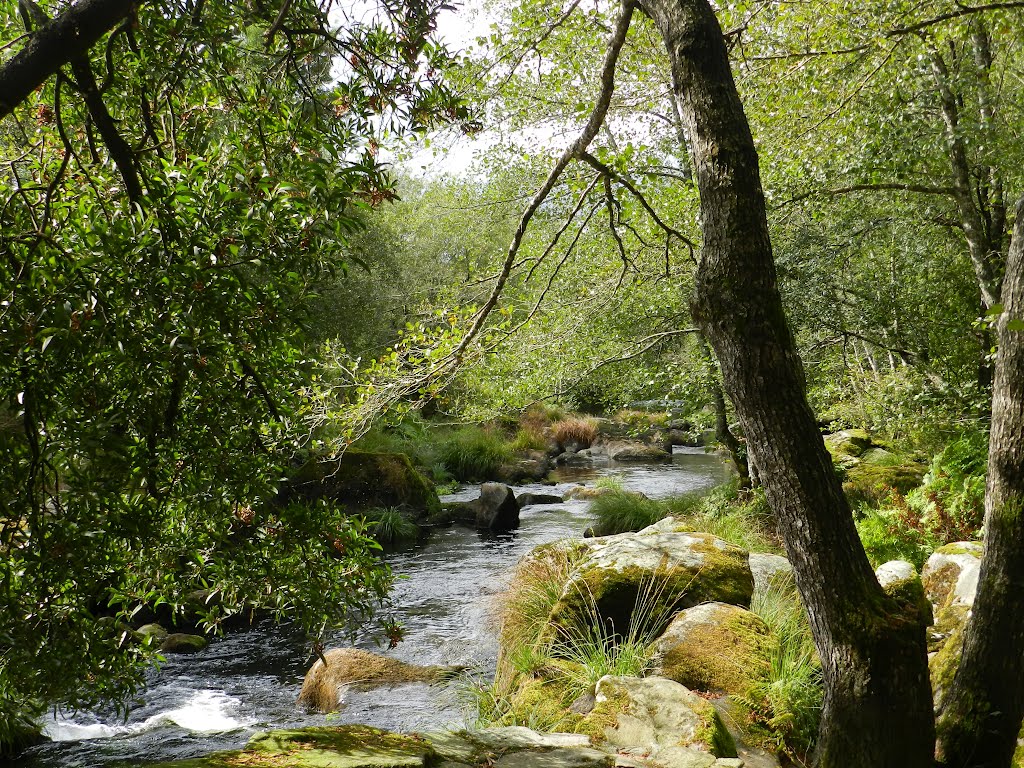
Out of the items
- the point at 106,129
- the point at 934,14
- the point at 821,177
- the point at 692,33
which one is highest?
the point at 934,14

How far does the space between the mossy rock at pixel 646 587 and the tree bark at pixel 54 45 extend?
546cm

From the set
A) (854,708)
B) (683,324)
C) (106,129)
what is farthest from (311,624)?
(683,324)

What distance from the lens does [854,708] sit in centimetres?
328

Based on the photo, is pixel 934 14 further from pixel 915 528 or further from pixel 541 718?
pixel 541 718

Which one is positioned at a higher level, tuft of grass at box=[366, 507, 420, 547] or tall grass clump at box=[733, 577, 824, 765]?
tuft of grass at box=[366, 507, 420, 547]

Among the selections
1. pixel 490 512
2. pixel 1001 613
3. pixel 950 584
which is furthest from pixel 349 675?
pixel 490 512

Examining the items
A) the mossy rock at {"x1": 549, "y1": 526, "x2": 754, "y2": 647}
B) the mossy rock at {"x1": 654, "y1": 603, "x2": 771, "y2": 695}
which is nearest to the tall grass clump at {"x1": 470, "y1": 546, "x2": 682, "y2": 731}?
the mossy rock at {"x1": 549, "y1": 526, "x2": 754, "y2": 647}

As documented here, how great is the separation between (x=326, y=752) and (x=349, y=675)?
5.22 metres

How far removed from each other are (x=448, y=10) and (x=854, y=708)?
12.1 ft

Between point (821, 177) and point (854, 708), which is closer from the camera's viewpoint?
point (854, 708)

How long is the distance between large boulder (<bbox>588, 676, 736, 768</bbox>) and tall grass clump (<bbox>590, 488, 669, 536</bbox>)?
305 inches

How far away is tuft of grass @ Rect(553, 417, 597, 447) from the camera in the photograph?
84.3 feet

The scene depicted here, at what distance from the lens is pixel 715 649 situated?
5.46 meters

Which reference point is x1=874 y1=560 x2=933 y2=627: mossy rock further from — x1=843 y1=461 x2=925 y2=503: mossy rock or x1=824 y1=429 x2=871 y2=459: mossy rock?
x1=824 y1=429 x2=871 y2=459: mossy rock
